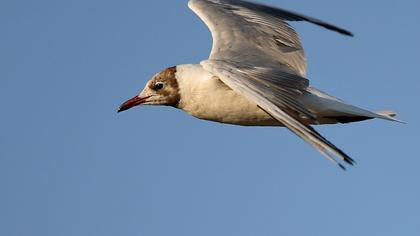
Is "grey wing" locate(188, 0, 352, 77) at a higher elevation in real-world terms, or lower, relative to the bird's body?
higher

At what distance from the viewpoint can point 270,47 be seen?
9.80 m

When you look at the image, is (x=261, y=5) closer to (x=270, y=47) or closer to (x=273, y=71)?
(x=270, y=47)

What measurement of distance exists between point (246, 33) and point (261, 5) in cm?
59

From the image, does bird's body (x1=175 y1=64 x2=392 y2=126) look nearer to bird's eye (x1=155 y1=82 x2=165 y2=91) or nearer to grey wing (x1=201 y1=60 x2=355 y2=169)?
bird's eye (x1=155 y1=82 x2=165 y2=91)

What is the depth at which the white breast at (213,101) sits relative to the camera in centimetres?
867

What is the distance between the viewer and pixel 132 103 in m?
9.63

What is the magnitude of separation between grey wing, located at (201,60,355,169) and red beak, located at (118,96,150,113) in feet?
5.78

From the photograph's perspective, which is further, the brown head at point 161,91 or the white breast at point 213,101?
the brown head at point 161,91

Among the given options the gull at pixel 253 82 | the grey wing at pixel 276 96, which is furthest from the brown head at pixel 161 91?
the grey wing at pixel 276 96

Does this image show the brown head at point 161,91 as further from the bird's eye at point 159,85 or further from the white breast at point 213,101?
the white breast at point 213,101

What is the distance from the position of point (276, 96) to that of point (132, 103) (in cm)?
278

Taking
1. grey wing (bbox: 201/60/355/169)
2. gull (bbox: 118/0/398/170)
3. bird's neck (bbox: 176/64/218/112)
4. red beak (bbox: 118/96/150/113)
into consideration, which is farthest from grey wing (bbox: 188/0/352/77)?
grey wing (bbox: 201/60/355/169)

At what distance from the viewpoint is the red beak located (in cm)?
953

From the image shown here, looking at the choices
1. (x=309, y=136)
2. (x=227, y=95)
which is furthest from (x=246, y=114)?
(x=309, y=136)
